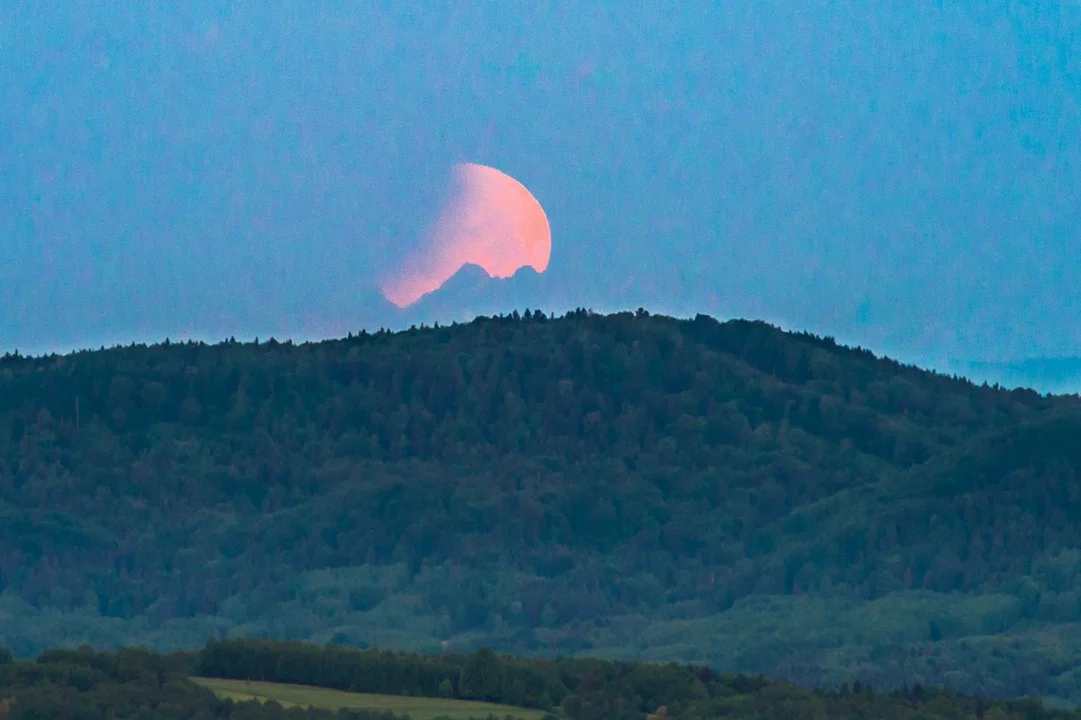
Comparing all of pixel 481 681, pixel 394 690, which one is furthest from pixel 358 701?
pixel 481 681

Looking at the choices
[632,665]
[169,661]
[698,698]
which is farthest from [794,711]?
[169,661]

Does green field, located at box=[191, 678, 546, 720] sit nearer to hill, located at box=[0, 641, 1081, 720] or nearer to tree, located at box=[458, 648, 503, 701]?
hill, located at box=[0, 641, 1081, 720]

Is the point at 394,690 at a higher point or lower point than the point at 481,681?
lower

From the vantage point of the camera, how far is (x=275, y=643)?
8856cm

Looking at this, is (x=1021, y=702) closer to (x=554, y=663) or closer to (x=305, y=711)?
(x=554, y=663)

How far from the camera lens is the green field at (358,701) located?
78.6 meters

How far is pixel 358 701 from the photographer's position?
80688mm

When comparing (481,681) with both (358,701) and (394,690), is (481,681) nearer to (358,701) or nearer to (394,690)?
(394,690)

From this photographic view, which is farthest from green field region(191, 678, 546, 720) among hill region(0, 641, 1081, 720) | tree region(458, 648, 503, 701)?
tree region(458, 648, 503, 701)

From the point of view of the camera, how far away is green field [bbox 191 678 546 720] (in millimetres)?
78625

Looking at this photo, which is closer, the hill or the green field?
the hill

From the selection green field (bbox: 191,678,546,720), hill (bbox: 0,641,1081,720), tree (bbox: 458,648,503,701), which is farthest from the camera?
tree (bbox: 458,648,503,701)

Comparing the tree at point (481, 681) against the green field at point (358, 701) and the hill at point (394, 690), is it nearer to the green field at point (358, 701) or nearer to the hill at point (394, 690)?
the hill at point (394, 690)

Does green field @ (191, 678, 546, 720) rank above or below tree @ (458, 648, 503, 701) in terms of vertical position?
below
